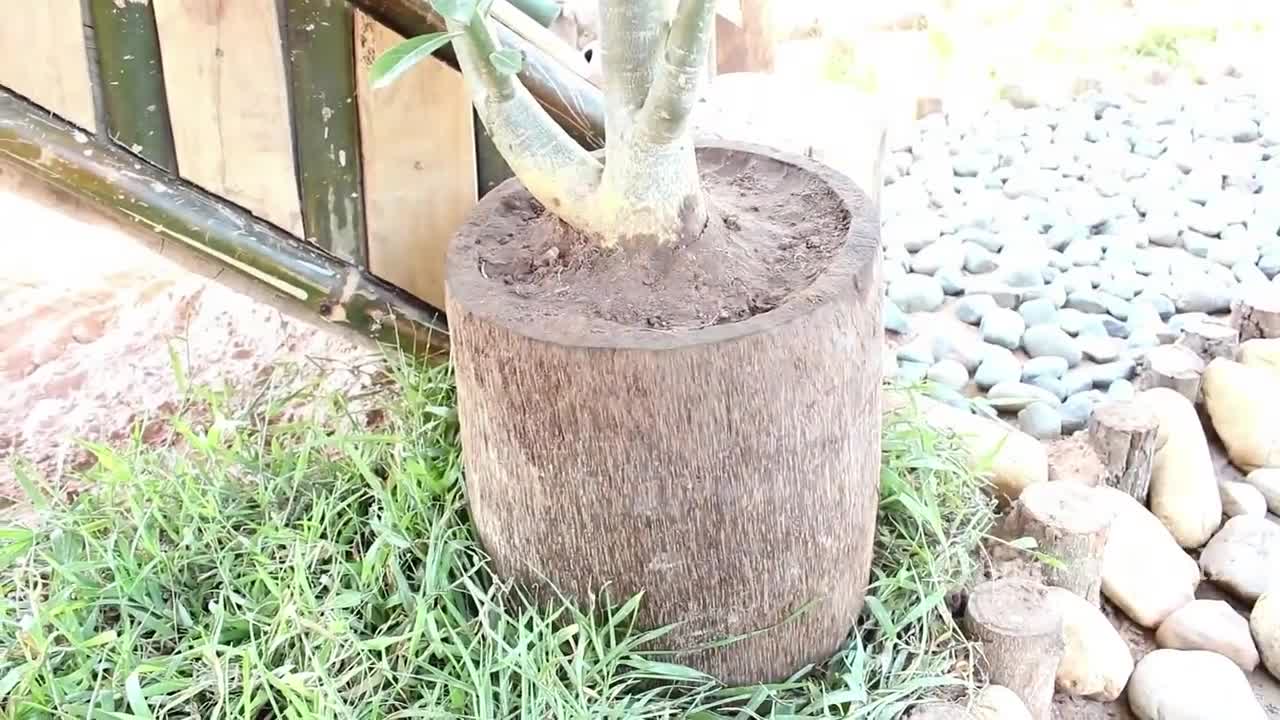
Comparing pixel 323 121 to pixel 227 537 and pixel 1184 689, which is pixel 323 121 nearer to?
pixel 227 537

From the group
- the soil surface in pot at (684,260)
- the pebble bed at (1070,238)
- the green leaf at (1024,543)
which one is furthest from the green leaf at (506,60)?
the pebble bed at (1070,238)

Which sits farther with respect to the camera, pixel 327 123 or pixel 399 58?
pixel 327 123

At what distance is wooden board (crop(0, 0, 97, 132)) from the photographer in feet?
4.02

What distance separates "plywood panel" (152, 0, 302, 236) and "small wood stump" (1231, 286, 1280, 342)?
154cm

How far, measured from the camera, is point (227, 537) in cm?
117

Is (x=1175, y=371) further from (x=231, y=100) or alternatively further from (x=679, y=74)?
(x=231, y=100)

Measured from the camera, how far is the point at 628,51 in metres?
0.94

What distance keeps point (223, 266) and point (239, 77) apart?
23cm

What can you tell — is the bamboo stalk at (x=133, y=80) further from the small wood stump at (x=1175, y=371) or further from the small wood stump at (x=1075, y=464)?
the small wood stump at (x=1175, y=371)

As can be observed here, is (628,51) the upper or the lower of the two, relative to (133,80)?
upper

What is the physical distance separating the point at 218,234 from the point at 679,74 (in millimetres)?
712

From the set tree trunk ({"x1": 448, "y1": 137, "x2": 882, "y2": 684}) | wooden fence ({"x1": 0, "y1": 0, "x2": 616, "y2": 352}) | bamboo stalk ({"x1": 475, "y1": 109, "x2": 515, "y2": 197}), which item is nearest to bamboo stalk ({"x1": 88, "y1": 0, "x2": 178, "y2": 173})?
wooden fence ({"x1": 0, "y1": 0, "x2": 616, "y2": 352})

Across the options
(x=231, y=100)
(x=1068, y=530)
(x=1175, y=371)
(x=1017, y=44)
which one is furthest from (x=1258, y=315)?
(x=1017, y=44)

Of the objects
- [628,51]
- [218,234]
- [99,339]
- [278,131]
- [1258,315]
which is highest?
[628,51]
